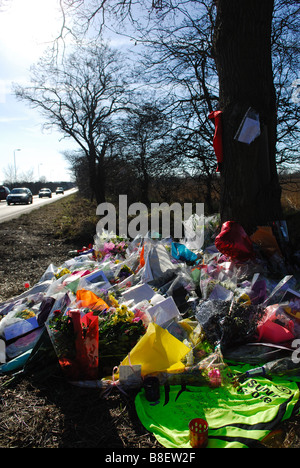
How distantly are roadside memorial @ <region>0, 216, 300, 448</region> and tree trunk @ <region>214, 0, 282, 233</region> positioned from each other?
25.3 inches

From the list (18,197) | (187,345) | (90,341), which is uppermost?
(18,197)

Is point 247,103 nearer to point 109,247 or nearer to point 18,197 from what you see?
point 109,247

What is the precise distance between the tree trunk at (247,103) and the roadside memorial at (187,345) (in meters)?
0.64

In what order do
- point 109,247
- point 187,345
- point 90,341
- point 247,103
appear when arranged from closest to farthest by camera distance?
point 90,341 < point 187,345 < point 247,103 < point 109,247

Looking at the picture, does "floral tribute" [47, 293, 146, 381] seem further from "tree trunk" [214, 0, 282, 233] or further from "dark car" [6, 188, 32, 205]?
"dark car" [6, 188, 32, 205]

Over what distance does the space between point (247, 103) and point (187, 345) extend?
2.76 meters

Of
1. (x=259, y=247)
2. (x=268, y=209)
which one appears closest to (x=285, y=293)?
(x=259, y=247)

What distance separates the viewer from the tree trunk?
3.47 metres

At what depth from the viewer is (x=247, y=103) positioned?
3508 mm

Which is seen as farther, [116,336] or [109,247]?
[109,247]

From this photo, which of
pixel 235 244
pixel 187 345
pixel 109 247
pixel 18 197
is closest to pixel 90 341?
pixel 187 345
